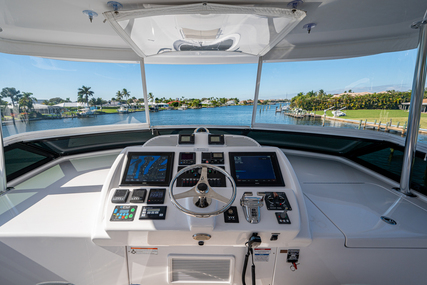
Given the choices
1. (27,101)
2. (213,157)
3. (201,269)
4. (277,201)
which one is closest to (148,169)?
(213,157)

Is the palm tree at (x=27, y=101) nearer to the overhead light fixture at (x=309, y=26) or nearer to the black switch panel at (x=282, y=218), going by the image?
the black switch panel at (x=282, y=218)

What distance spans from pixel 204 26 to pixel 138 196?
143 cm

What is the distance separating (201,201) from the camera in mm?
967

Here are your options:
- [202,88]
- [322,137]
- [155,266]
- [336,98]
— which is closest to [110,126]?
[155,266]

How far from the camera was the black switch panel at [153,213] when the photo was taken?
1020 millimetres

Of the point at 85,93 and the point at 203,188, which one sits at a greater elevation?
the point at 85,93

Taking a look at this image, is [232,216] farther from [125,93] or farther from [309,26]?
[125,93]

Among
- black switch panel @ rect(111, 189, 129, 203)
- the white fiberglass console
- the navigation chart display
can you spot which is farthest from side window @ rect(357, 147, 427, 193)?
black switch panel @ rect(111, 189, 129, 203)

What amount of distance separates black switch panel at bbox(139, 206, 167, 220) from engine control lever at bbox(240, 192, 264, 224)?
17.6 inches

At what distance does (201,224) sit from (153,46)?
1941mm

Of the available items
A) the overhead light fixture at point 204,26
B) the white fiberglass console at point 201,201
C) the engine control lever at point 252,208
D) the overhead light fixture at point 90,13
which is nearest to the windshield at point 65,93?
the overhead light fixture at point 90,13

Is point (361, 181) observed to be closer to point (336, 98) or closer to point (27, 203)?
point (336, 98)

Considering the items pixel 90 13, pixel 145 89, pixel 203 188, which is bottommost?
pixel 203 188

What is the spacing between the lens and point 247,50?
7.53 ft
